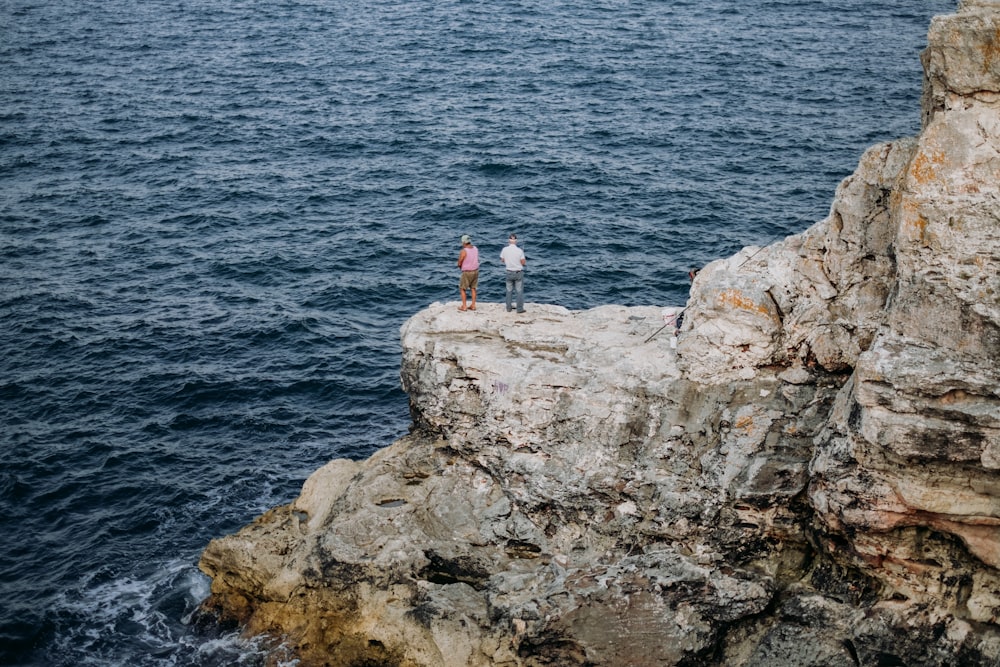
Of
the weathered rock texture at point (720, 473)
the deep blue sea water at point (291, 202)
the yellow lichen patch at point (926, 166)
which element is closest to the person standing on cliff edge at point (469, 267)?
the weathered rock texture at point (720, 473)

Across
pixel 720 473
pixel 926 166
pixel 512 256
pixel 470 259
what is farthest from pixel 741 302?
pixel 470 259

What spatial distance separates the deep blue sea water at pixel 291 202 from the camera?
3884 cm

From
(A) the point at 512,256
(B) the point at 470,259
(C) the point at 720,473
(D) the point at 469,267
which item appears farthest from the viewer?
(D) the point at 469,267

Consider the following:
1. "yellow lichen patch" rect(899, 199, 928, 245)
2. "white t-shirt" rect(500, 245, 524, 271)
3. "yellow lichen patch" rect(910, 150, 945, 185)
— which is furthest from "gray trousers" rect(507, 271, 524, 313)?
"yellow lichen patch" rect(910, 150, 945, 185)

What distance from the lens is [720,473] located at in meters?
29.1

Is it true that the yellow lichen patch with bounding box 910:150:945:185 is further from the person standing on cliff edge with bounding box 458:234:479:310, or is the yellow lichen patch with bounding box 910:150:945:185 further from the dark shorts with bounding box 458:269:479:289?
the dark shorts with bounding box 458:269:479:289

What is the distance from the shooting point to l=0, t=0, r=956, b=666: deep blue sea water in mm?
38844

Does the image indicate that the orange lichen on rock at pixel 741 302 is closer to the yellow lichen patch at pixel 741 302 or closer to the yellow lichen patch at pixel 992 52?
the yellow lichen patch at pixel 741 302

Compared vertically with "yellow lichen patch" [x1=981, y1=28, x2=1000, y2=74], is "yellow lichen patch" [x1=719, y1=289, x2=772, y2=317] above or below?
below

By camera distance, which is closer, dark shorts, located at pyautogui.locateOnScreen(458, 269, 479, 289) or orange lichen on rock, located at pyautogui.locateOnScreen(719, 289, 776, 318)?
orange lichen on rock, located at pyautogui.locateOnScreen(719, 289, 776, 318)

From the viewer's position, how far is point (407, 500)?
108 ft

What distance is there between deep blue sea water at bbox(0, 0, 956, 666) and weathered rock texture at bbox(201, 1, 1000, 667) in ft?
17.4

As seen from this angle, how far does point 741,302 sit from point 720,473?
4663mm

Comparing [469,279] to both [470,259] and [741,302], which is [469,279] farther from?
[741,302]
